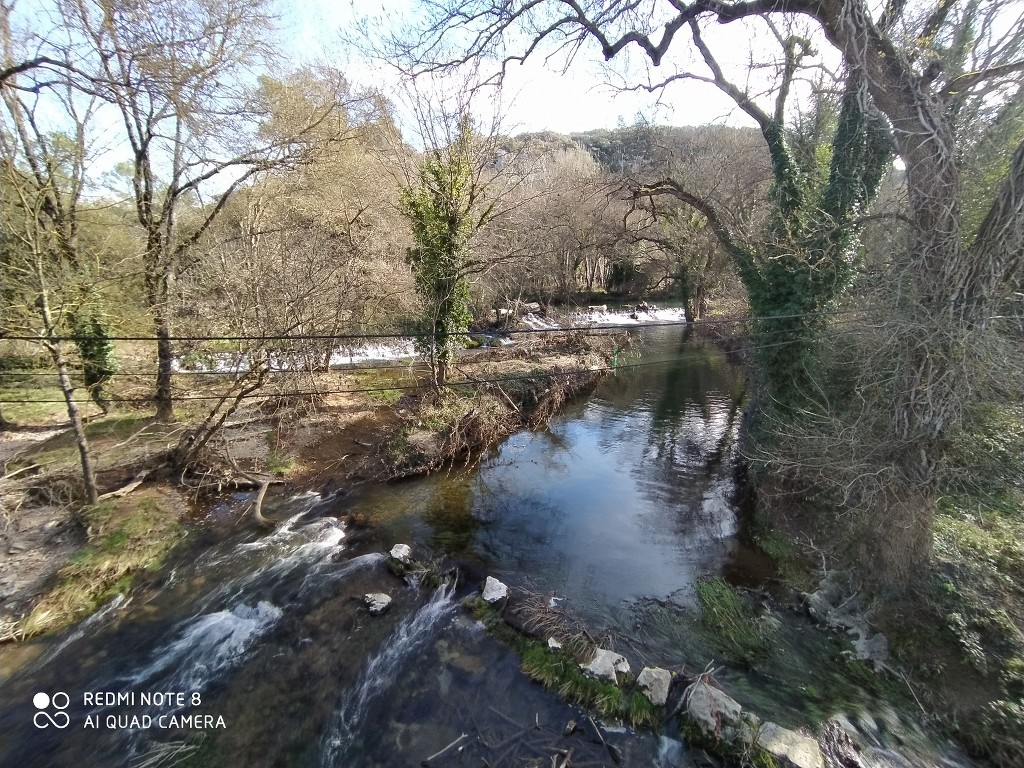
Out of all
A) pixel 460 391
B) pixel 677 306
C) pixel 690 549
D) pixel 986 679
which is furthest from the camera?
pixel 677 306

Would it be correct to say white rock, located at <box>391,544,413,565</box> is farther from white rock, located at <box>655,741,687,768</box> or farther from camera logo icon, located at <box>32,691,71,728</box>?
white rock, located at <box>655,741,687,768</box>

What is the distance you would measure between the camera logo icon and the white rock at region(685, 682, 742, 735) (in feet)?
20.4

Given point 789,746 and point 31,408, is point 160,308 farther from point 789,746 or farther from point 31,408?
point 789,746

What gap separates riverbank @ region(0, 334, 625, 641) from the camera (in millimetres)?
6012

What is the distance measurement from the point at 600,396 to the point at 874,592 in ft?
34.7

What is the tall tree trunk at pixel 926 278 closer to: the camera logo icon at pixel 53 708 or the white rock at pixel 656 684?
the white rock at pixel 656 684

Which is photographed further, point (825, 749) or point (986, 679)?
point (986, 679)

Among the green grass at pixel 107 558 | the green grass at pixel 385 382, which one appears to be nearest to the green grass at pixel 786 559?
the green grass at pixel 385 382

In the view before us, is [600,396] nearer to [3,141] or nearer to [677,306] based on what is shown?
[3,141]

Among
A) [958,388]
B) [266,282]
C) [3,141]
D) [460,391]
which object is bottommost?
[460,391]

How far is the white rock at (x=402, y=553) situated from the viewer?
676 cm

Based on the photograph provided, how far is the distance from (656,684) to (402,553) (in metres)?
4.01

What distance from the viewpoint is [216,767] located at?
3.96m

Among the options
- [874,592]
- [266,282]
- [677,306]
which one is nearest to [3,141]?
[266,282]
